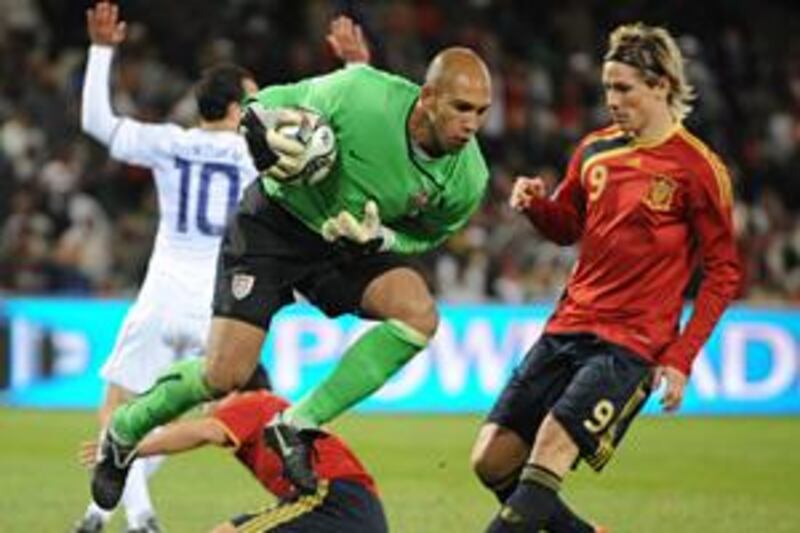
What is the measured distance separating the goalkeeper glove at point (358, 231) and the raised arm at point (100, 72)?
259cm

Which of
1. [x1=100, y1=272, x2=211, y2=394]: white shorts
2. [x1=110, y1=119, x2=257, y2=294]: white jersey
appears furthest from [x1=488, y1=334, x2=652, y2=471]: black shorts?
[x1=110, y1=119, x2=257, y2=294]: white jersey

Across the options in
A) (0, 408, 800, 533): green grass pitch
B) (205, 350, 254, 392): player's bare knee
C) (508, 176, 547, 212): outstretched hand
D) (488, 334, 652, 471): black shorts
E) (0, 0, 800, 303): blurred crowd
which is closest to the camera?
(488, 334, 652, 471): black shorts

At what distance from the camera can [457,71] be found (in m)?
8.09

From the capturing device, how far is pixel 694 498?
12547mm

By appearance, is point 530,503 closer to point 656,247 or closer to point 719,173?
point 656,247

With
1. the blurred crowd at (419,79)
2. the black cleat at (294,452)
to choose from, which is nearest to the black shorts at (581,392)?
the black cleat at (294,452)

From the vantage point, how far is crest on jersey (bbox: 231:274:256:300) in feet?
27.5

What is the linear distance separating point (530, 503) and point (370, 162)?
58.7 inches

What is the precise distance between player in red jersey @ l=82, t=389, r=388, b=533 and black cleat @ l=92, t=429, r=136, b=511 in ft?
0.24

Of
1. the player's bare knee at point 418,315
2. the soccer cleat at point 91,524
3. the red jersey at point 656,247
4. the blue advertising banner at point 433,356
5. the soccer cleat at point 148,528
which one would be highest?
the red jersey at point 656,247

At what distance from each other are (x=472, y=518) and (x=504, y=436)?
2.57m

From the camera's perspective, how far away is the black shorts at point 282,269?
27.5ft

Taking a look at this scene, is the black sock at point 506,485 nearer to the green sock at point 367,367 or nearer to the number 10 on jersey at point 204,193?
the green sock at point 367,367

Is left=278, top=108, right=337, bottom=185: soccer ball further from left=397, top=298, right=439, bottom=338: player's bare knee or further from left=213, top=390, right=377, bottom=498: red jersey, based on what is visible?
left=213, top=390, right=377, bottom=498: red jersey
